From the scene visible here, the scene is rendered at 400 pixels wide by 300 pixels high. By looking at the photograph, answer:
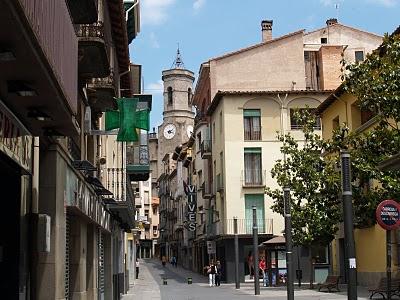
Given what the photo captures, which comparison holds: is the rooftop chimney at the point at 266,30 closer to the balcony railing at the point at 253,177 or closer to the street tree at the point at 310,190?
the balcony railing at the point at 253,177

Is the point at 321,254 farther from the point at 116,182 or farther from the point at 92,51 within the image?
the point at 92,51

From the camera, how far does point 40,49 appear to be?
6.21 meters

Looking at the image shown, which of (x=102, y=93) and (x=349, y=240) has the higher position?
(x=102, y=93)

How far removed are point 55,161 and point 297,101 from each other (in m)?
40.0

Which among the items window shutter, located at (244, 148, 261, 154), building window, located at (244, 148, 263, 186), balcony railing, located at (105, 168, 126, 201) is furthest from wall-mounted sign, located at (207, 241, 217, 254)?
balcony railing, located at (105, 168, 126, 201)

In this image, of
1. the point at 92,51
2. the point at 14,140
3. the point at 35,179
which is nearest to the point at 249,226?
the point at 92,51

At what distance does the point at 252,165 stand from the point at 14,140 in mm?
41215

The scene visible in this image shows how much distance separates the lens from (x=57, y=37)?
7.35 m

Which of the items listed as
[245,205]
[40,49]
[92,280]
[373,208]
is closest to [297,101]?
[245,205]

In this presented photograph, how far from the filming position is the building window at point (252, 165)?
4947 cm

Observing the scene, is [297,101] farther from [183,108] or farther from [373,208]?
[183,108]

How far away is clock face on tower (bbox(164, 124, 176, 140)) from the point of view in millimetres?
116250

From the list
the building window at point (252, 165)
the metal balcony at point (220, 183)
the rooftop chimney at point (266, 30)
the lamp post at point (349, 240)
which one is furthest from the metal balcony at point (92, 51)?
the rooftop chimney at point (266, 30)

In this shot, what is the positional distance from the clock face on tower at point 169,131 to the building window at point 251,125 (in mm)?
66545
